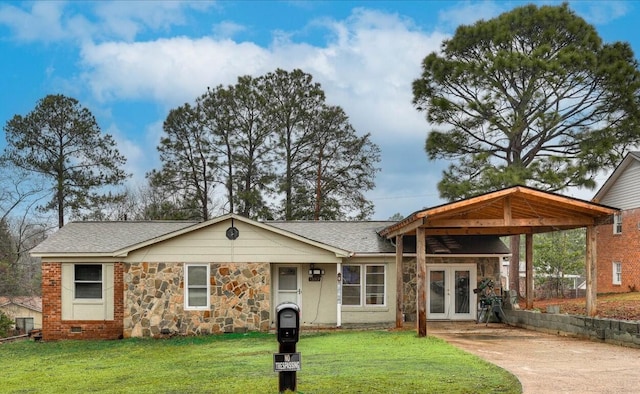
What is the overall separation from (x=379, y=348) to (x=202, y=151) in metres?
23.6

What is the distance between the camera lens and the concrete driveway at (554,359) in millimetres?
A: 9688

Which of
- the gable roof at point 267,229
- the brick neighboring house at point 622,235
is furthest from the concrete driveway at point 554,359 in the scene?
the brick neighboring house at point 622,235

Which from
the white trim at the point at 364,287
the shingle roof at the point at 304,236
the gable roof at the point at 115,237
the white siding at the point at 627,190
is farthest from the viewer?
the white siding at the point at 627,190

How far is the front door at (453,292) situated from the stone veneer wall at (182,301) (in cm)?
547

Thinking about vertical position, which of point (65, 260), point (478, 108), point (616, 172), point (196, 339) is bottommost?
point (196, 339)

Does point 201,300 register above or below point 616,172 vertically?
below

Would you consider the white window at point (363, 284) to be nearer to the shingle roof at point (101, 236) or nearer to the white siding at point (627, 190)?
the shingle roof at point (101, 236)

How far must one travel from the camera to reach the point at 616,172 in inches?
1184

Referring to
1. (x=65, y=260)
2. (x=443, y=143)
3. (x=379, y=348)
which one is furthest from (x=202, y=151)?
(x=379, y=348)

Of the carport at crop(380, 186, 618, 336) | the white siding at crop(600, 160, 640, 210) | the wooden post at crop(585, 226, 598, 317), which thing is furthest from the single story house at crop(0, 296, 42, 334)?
the white siding at crop(600, 160, 640, 210)

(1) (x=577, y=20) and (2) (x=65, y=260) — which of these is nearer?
(2) (x=65, y=260)

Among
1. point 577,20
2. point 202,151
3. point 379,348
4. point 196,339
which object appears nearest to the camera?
point 379,348

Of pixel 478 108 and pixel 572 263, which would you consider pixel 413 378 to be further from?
pixel 572 263

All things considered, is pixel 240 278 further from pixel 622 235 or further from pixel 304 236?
pixel 622 235
